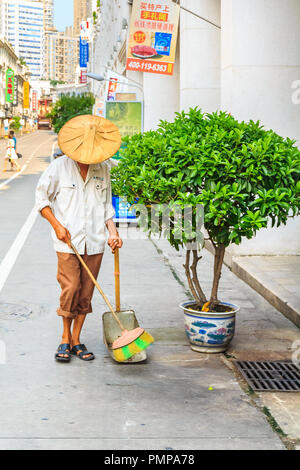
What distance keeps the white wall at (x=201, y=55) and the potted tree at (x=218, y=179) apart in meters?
8.59

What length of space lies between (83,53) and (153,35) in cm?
9723

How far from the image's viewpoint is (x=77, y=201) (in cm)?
560

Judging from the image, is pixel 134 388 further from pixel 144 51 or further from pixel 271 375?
pixel 144 51

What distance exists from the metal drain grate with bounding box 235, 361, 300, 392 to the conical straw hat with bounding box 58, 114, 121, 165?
2120 mm

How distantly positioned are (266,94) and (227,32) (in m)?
1.16

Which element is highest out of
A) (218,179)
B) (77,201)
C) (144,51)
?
(144,51)

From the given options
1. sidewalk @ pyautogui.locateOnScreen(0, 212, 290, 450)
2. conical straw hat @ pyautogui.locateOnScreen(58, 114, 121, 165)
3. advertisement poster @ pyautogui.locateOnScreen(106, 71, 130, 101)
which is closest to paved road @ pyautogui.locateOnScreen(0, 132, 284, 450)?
sidewalk @ pyautogui.locateOnScreen(0, 212, 290, 450)

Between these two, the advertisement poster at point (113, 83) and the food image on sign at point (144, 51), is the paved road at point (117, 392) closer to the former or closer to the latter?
the food image on sign at point (144, 51)

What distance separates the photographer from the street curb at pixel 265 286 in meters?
7.14

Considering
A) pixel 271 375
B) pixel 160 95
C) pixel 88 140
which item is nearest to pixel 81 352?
pixel 271 375

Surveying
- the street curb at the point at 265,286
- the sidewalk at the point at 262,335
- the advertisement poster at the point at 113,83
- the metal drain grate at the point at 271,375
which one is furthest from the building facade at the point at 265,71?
the advertisement poster at the point at 113,83

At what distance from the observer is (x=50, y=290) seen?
331 inches
